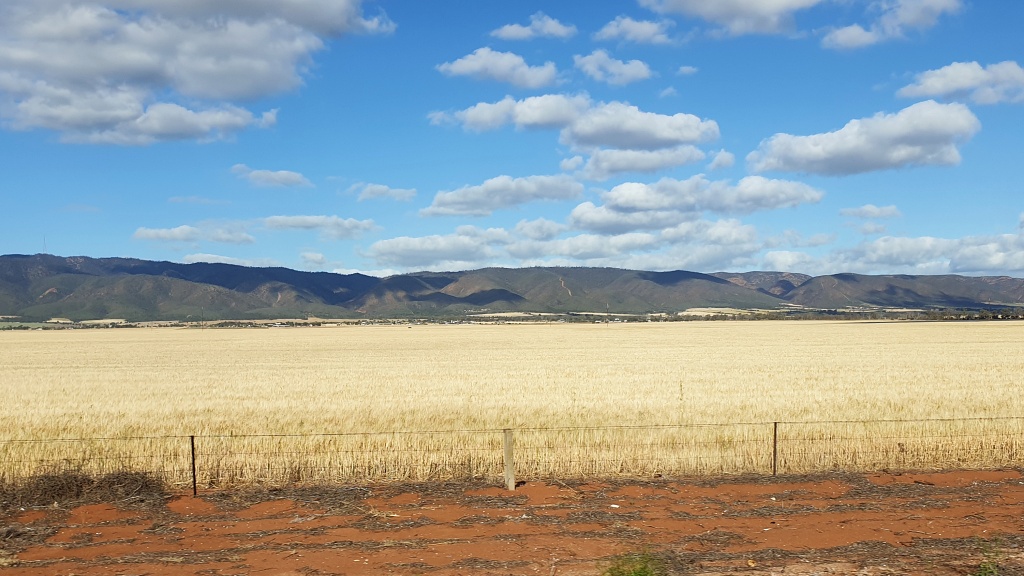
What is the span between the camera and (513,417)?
2455cm

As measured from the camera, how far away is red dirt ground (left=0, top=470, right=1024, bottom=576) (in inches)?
405

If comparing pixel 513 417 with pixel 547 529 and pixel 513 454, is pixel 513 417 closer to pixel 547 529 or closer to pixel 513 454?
pixel 513 454

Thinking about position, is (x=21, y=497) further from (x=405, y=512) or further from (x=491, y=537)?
(x=491, y=537)

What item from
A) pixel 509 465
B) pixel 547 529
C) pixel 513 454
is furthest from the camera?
pixel 513 454

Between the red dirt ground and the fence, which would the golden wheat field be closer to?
the fence

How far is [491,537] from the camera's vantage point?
455 inches

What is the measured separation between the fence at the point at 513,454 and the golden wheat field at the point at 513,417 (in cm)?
6

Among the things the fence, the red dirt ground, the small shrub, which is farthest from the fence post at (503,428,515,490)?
the small shrub

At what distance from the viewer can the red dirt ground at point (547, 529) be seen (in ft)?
33.8

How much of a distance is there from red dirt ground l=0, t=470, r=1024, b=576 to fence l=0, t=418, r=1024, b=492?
1.38 meters

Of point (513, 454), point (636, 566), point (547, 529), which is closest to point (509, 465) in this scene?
point (547, 529)

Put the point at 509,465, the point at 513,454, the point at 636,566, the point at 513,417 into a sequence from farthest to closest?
1. the point at 513,417
2. the point at 513,454
3. the point at 509,465
4. the point at 636,566

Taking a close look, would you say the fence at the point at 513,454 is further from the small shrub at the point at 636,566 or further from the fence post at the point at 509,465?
the small shrub at the point at 636,566

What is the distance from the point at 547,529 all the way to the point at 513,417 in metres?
12.6
